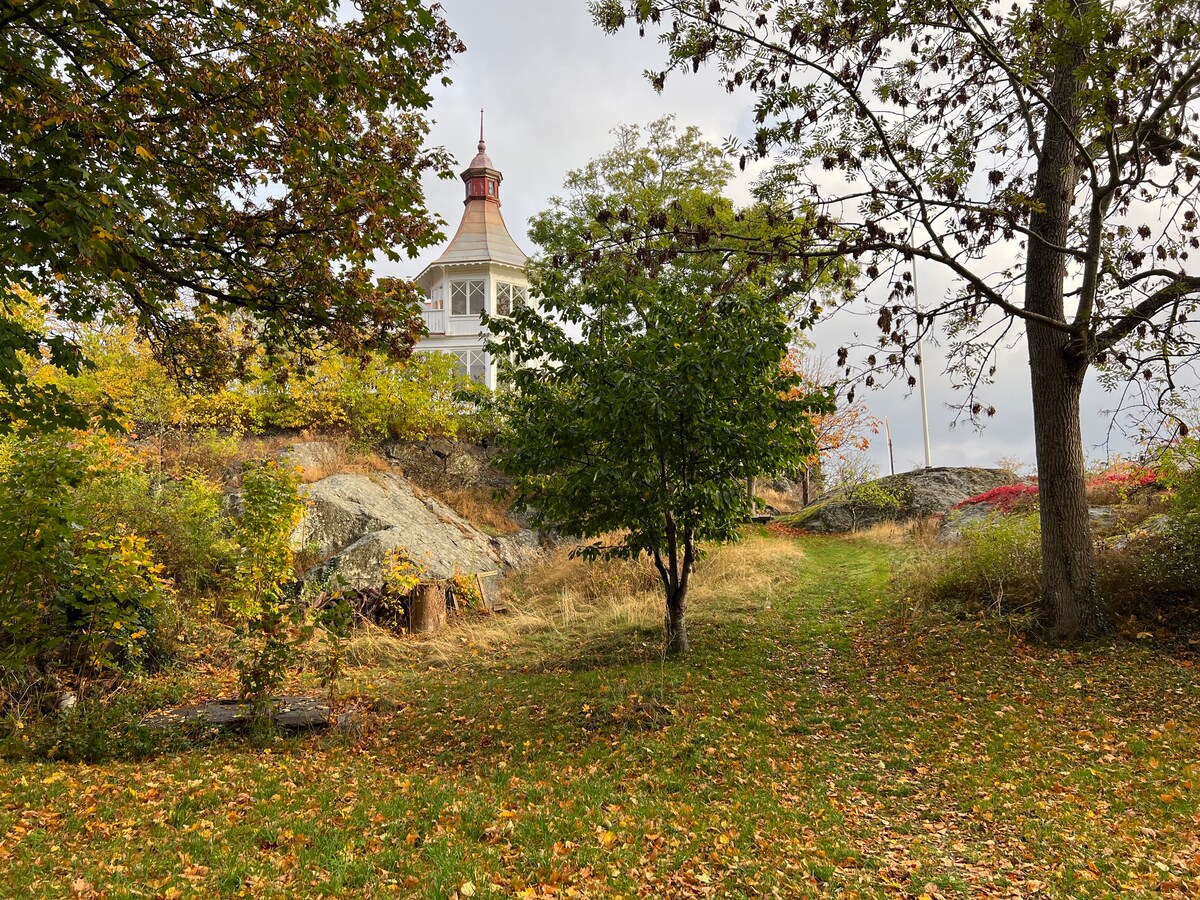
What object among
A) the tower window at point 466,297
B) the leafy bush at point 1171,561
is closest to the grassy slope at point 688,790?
the leafy bush at point 1171,561

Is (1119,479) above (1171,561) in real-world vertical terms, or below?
above

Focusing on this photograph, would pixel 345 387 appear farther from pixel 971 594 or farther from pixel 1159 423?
pixel 1159 423

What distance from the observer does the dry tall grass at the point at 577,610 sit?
36.8 feet

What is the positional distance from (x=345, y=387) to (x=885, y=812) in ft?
59.3

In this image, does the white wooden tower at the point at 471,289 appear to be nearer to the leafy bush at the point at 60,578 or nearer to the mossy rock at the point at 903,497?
the mossy rock at the point at 903,497

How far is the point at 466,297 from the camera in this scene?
32406mm

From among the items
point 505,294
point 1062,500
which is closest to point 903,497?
point 1062,500

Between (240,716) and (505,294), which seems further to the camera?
(505,294)

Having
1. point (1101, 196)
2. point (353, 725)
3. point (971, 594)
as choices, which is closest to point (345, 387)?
point (353, 725)

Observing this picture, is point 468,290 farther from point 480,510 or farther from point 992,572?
point 992,572

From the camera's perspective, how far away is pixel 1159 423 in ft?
28.5

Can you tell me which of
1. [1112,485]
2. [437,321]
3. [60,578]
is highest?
[437,321]

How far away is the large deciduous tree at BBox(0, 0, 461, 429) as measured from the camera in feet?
17.9

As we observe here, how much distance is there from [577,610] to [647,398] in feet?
22.3
